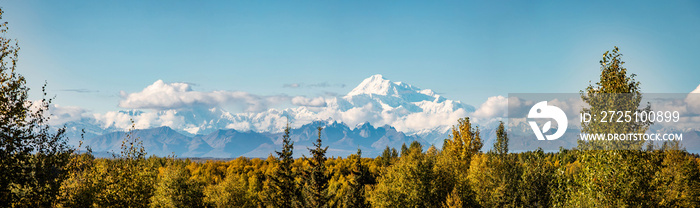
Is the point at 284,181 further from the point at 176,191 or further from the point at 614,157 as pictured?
the point at 614,157

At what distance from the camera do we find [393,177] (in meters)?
74.5

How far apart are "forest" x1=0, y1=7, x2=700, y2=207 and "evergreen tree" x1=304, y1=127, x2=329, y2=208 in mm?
165

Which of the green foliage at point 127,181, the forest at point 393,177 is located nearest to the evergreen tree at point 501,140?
the forest at point 393,177

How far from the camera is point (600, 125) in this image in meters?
27.9

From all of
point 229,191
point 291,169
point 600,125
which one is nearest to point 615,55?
point 600,125

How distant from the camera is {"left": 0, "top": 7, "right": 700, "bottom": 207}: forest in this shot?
27.4 meters

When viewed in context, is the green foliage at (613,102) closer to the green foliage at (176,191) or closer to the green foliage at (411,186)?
the green foliage at (411,186)

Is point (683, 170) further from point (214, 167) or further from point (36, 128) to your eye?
point (214, 167)

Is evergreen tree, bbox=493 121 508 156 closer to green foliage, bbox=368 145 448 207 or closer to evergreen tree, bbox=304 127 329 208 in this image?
green foliage, bbox=368 145 448 207

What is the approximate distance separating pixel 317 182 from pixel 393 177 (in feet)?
43.7

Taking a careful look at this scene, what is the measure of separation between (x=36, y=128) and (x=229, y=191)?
69.9m

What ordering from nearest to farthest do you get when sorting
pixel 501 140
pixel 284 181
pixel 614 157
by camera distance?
pixel 614 157, pixel 284 181, pixel 501 140

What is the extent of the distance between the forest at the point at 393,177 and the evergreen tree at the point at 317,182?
0.17 meters

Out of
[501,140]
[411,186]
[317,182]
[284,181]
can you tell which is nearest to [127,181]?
[411,186]
